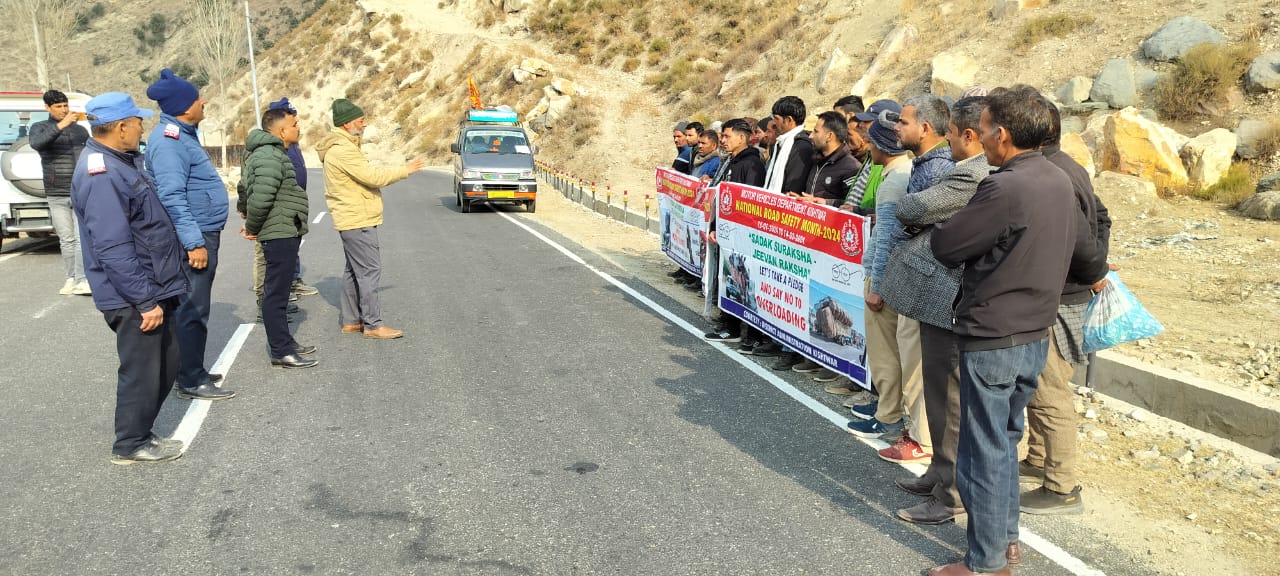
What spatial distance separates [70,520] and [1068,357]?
4.81 metres

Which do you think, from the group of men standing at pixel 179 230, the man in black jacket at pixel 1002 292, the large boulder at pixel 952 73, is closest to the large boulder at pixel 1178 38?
the large boulder at pixel 952 73

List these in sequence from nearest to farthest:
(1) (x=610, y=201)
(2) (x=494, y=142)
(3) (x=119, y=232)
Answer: (3) (x=119, y=232), (1) (x=610, y=201), (2) (x=494, y=142)

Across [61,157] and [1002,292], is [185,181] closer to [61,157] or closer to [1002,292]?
[1002,292]

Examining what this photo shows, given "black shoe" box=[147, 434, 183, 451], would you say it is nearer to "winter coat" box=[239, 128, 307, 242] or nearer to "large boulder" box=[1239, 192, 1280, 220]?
"winter coat" box=[239, 128, 307, 242]

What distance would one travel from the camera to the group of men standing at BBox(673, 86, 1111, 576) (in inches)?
130

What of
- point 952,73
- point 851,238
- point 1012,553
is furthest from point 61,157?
point 952,73

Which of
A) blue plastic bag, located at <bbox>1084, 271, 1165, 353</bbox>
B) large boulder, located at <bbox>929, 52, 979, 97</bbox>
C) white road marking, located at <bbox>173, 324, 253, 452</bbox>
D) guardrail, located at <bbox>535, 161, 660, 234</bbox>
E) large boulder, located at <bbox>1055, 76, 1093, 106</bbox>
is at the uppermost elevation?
large boulder, located at <bbox>929, 52, 979, 97</bbox>

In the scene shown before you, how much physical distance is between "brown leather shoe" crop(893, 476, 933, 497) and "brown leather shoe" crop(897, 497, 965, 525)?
0.21 m

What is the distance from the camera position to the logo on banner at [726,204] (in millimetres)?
7586

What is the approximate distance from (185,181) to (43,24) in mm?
46192

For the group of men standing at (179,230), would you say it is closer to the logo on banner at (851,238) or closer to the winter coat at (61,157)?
the winter coat at (61,157)

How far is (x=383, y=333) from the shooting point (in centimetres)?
769

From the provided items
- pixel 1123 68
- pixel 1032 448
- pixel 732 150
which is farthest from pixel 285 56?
pixel 1032 448

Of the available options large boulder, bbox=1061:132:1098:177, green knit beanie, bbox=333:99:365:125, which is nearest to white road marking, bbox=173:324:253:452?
green knit beanie, bbox=333:99:365:125
